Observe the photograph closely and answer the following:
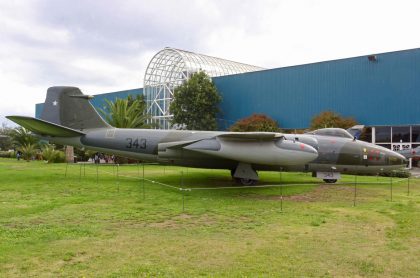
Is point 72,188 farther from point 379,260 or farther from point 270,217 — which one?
point 379,260

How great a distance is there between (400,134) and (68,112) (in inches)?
908

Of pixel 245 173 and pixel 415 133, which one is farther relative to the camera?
pixel 415 133

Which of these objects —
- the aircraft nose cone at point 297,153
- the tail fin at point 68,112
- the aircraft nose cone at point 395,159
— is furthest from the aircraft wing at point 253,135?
the tail fin at point 68,112

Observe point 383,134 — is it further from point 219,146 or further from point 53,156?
point 53,156

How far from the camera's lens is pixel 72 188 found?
44.2 ft

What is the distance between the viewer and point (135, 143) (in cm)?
1541

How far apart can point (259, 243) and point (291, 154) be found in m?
6.47

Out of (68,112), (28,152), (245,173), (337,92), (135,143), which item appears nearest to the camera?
(245,173)

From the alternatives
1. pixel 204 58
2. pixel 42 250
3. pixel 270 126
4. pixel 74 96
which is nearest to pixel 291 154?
pixel 42 250

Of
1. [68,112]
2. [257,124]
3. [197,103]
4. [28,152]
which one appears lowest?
[28,152]

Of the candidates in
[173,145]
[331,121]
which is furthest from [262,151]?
[331,121]

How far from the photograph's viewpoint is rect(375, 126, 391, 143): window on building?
27.7 metres

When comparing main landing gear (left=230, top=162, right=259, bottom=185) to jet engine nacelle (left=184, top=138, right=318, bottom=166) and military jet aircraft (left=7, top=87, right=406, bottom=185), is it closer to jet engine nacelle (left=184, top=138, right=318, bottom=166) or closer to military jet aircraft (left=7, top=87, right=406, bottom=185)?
military jet aircraft (left=7, top=87, right=406, bottom=185)

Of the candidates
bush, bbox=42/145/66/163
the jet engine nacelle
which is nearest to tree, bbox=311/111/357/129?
the jet engine nacelle
